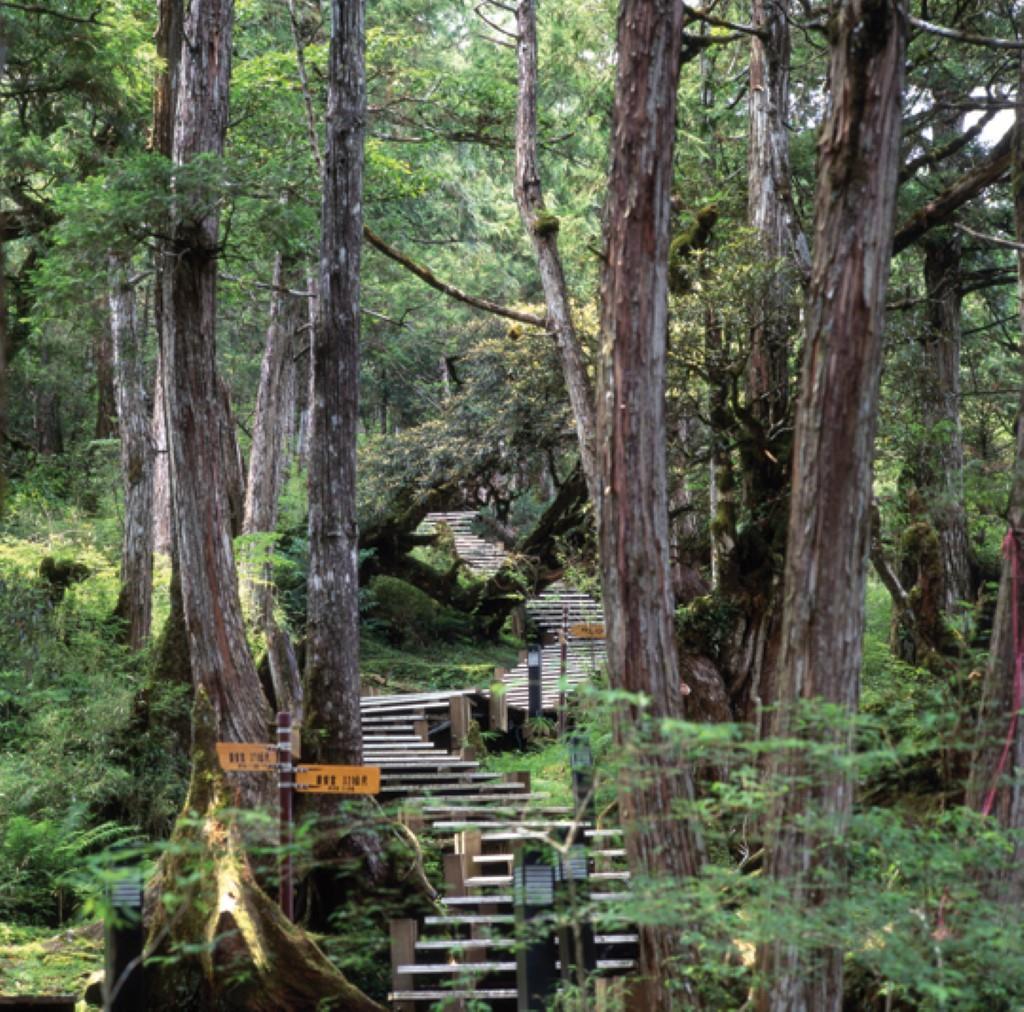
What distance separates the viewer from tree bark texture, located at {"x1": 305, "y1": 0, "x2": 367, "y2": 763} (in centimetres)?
1028

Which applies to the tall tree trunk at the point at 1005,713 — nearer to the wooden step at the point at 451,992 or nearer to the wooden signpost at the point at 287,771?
the wooden step at the point at 451,992

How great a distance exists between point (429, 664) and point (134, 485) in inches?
241

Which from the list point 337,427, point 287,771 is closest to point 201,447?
point 337,427

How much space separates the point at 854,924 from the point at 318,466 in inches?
248

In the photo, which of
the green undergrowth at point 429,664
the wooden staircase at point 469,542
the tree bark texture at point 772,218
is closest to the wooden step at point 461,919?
the tree bark texture at point 772,218

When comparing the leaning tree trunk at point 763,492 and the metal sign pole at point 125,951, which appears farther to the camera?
the leaning tree trunk at point 763,492

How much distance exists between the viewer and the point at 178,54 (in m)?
12.0

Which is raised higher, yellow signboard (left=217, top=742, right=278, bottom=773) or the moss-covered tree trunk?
yellow signboard (left=217, top=742, right=278, bottom=773)

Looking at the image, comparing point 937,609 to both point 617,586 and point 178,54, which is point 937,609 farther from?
point 178,54

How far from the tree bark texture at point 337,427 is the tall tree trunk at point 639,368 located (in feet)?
12.1

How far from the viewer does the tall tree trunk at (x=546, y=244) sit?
12.3 meters

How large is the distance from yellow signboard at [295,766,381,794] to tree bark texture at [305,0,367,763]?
1.85 metres

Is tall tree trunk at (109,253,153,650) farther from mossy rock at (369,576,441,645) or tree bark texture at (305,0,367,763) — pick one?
mossy rock at (369,576,441,645)

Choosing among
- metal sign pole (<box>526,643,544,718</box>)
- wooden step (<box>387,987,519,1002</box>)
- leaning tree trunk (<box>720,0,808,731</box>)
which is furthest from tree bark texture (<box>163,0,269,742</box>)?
metal sign pole (<box>526,643,544,718</box>)
